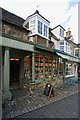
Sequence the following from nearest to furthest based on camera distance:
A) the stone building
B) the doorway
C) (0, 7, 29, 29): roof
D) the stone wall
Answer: the stone building, the stone wall, the doorway, (0, 7, 29, 29): roof

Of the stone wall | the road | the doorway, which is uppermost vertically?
the stone wall

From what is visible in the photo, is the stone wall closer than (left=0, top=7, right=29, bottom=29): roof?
Yes

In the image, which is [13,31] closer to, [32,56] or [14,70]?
[14,70]

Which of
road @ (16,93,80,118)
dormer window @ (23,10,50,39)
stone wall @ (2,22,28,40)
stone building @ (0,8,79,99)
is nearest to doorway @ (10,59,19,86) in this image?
stone building @ (0,8,79,99)

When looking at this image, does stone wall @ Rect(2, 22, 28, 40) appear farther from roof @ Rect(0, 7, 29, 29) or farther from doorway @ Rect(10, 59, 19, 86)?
doorway @ Rect(10, 59, 19, 86)

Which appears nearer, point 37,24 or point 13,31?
point 13,31

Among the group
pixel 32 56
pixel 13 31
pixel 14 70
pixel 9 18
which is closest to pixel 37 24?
pixel 13 31

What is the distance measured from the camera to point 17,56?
10406mm

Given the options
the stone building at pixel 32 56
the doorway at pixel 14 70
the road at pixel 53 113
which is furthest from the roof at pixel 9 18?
the road at pixel 53 113

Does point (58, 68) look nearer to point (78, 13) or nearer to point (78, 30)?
point (78, 13)

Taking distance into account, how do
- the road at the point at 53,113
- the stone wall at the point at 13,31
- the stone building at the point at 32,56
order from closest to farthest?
the road at the point at 53,113 → the stone building at the point at 32,56 → the stone wall at the point at 13,31

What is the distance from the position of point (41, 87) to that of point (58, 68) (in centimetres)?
350

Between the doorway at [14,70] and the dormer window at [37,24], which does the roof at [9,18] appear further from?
the doorway at [14,70]

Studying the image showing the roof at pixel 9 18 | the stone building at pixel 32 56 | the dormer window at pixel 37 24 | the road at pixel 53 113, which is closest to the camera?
the road at pixel 53 113
